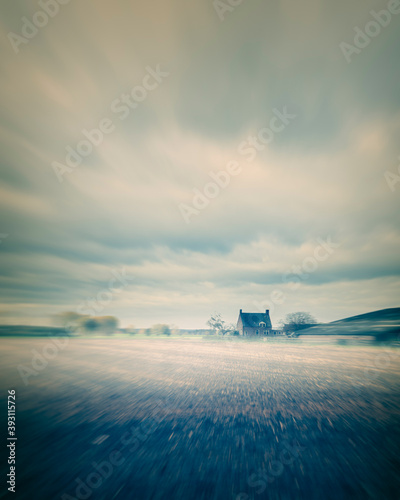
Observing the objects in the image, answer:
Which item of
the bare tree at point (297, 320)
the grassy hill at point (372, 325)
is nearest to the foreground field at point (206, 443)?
the grassy hill at point (372, 325)

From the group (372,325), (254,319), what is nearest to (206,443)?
(372,325)

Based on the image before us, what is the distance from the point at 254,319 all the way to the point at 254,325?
9.77ft

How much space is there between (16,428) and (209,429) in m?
4.38

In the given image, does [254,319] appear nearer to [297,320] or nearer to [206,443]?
[297,320]

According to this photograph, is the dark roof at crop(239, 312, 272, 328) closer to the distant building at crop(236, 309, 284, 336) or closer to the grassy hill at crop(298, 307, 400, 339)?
the distant building at crop(236, 309, 284, 336)

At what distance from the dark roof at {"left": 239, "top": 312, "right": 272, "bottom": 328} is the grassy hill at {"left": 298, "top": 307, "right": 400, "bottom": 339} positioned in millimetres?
34533

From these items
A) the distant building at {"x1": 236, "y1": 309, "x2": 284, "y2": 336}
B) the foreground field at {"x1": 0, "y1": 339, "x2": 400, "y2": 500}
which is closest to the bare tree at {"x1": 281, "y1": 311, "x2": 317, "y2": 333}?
the distant building at {"x1": 236, "y1": 309, "x2": 284, "y2": 336}

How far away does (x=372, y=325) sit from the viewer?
4131 centimetres

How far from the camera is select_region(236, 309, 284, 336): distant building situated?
285 feet

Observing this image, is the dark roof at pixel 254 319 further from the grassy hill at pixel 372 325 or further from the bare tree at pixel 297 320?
the grassy hill at pixel 372 325

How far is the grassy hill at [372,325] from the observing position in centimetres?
3678

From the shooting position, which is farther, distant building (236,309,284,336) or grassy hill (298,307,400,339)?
distant building (236,309,284,336)

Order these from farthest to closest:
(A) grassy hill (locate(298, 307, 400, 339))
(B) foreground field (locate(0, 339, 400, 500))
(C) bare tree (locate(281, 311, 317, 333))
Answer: (C) bare tree (locate(281, 311, 317, 333)), (A) grassy hill (locate(298, 307, 400, 339)), (B) foreground field (locate(0, 339, 400, 500))

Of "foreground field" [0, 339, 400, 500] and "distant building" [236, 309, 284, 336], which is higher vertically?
"distant building" [236, 309, 284, 336]
